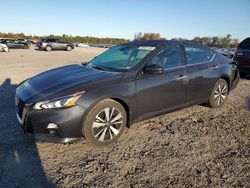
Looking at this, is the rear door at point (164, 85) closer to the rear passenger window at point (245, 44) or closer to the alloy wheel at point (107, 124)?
the alloy wheel at point (107, 124)

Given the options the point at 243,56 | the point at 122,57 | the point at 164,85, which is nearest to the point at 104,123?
the point at 164,85

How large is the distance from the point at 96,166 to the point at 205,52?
11.6ft

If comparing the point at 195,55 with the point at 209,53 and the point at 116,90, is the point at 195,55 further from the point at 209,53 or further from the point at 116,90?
the point at 116,90

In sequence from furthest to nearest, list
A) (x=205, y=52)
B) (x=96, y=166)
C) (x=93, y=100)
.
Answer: (x=205, y=52), (x=93, y=100), (x=96, y=166)

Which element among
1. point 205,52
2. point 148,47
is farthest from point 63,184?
point 205,52

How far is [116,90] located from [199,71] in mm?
2044

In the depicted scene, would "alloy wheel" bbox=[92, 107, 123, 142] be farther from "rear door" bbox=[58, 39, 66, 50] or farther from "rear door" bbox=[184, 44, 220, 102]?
"rear door" bbox=[58, 39, 66, 50]

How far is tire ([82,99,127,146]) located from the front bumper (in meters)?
0.15

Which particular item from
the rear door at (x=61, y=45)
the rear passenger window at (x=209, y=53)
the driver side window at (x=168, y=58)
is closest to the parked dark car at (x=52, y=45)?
the rear door at (x=61, y=45)

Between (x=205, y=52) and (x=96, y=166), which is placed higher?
(x=205, y=52)

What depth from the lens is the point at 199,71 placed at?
5008 millimetres

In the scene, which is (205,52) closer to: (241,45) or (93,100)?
(93,100)

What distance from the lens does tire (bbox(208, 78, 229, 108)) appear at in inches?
217

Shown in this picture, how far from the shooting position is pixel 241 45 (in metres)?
10.1
